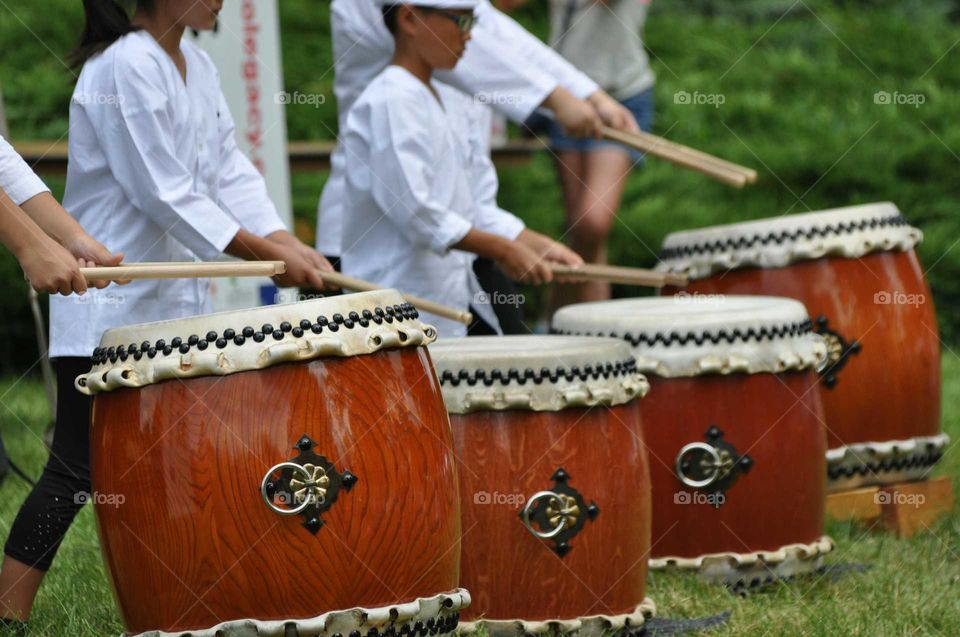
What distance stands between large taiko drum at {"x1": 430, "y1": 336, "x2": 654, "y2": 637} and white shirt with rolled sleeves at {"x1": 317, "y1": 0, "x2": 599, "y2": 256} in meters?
1.39

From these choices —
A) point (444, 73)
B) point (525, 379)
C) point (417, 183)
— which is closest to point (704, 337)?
point (525, 379)

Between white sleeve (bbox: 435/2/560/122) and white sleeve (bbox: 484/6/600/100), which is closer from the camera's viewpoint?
white sleeve (bbox: 435/2/560/122)

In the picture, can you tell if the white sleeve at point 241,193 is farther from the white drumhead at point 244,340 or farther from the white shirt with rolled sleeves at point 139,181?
the white drumhead at point 244,340

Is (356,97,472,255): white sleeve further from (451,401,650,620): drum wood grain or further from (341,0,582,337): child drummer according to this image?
(451,401,650,620): drum wood grain

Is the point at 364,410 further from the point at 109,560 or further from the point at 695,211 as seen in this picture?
the point at 695,211

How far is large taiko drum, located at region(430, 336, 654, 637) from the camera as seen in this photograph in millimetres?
2738

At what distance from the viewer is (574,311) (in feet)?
11.0

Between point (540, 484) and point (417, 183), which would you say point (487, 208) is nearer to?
point (417, 183)

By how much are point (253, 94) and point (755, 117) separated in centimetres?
308

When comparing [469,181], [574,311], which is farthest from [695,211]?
[574,311]

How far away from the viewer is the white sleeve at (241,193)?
123 inches

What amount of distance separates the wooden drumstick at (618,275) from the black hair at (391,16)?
68 cm

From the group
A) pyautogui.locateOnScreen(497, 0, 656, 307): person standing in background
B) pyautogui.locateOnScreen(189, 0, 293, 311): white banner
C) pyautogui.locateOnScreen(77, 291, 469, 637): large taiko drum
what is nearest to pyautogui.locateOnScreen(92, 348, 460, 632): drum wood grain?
pyautogui.locateOnScreen(77, 291, 469, 637): large taiko drum

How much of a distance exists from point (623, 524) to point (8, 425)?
273 cm
